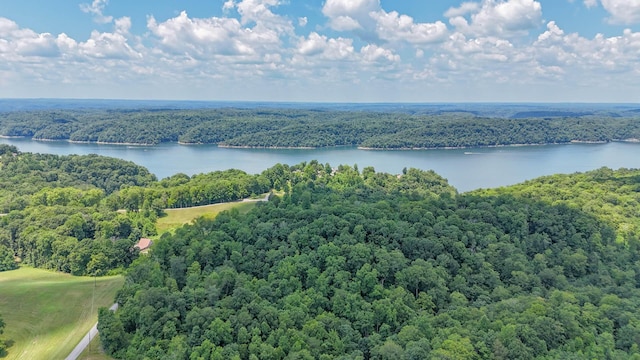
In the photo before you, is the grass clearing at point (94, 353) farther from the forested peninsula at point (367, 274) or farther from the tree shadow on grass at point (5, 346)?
the tree shadow on grass at point (5, 346)

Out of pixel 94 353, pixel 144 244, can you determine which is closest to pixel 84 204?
pixel 144 244

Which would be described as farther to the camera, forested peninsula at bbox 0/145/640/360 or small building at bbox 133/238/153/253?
small building at bbox 133/238/153/253

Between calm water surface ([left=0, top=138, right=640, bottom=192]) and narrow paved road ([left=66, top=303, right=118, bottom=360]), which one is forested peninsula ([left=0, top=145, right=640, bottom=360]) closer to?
narrow paved road ([left=66, top=303, right=118, bottom=360])

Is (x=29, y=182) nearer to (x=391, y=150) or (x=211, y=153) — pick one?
(x=211, y=153)

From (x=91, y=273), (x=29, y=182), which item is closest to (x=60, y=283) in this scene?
(x=91, y=273)

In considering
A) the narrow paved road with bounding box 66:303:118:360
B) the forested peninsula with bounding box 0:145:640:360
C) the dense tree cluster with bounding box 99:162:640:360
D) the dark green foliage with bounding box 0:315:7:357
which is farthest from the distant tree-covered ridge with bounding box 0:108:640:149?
the dark green foliage with bounding box 0:315:7:357

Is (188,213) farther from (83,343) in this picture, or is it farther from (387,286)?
(387,286)
